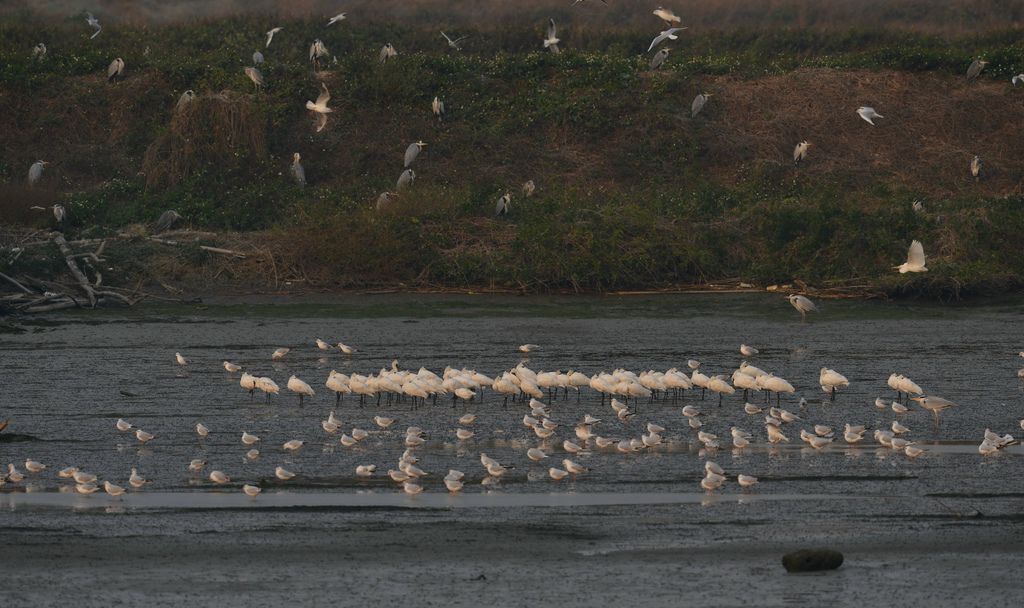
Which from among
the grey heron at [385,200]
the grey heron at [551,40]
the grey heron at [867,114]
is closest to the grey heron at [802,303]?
the grey heron at [385,200]

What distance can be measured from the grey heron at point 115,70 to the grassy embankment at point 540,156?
0.24 metres

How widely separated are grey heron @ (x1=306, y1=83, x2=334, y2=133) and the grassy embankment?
0.32m

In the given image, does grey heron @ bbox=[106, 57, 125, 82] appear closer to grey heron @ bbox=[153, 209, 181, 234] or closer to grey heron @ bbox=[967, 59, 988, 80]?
grey heron @ bbox=[153, 209, 181, 234]

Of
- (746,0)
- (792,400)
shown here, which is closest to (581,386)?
(792,400)

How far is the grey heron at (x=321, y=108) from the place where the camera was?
34.9 metres

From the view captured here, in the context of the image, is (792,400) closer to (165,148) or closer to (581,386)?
(581,386)

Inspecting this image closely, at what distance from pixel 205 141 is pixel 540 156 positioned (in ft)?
22.9

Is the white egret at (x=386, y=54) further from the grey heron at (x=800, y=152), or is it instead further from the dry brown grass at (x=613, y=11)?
the grey heron at (x=800, y=152)

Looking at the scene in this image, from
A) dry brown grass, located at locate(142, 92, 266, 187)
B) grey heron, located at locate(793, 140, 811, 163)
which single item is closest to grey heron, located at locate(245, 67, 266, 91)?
dry brown grass, located at locate(142, 92, 266, 187)

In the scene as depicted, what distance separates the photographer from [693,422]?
52.6 feet

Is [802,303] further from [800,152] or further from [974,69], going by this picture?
[974,69]

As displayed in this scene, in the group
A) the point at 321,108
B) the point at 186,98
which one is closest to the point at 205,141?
the point at 186,98

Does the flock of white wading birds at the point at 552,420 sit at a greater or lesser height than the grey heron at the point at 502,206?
greater

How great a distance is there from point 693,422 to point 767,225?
13.5m
